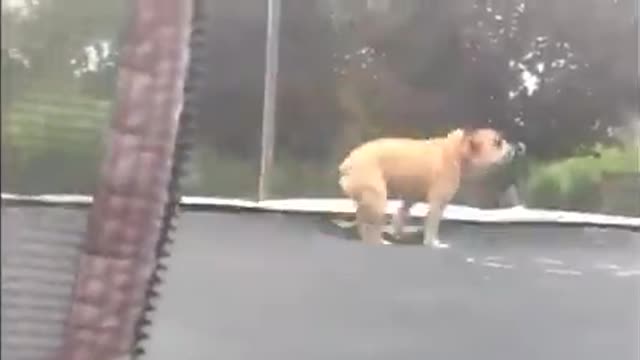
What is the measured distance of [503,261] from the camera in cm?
69

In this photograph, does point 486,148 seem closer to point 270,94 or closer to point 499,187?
point 499,187

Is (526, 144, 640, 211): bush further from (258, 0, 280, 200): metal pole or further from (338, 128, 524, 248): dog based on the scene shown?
(258, 0, 280, 200): metal pole

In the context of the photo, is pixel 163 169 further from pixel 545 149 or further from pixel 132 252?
pixel 545 149

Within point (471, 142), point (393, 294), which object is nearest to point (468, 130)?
point (471, 142)

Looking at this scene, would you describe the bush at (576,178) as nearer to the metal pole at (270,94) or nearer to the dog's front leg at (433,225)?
the dog's front leg at (433,225)

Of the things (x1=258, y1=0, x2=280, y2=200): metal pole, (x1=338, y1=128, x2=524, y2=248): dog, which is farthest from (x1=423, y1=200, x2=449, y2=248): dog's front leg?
(x1=258, y1=0, x2=280, y2=200): metal pole

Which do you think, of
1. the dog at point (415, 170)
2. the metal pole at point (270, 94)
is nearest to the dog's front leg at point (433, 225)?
the dog at point (415, 170)

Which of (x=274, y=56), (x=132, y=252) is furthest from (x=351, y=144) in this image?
(x=132, y=252)

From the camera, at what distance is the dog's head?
26.8 inches

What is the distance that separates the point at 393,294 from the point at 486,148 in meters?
0.13

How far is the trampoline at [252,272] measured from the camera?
54cm

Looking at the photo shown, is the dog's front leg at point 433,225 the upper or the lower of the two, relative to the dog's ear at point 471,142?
lower

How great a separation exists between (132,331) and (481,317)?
0.26 metres

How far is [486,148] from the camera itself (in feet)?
2.25
